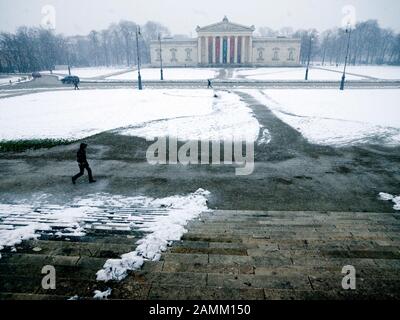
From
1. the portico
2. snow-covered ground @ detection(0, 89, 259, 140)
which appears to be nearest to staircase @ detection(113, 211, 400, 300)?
snow-covered ground @ detection(0, 89, 259, 140)

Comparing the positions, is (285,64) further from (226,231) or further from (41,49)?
(226,231)

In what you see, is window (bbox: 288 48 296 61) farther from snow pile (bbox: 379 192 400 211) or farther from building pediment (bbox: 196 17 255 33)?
snow pile (bbox: 379 192 400 211)

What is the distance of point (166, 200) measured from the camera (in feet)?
28.0

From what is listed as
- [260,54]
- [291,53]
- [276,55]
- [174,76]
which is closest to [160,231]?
[174,76]

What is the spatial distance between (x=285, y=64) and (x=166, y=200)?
8417 cm

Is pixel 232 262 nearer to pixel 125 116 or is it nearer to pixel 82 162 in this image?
pixel 82 162

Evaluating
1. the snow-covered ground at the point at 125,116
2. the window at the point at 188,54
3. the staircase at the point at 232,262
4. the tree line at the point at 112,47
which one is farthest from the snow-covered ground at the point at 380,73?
the staircase at the point at 232,262

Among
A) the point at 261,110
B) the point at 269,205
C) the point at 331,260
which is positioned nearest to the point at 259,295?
the point at 331,260

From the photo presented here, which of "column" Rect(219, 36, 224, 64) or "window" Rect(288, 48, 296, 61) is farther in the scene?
"window" Rect(288, 48, 296, 61)

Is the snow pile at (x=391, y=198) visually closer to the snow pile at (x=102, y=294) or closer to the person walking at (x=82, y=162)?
the snow pile at (x=102, y=294)

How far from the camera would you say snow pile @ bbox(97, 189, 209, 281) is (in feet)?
14.5

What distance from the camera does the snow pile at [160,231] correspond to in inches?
174

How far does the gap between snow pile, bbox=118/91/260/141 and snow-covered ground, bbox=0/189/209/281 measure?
6904 millimetres
